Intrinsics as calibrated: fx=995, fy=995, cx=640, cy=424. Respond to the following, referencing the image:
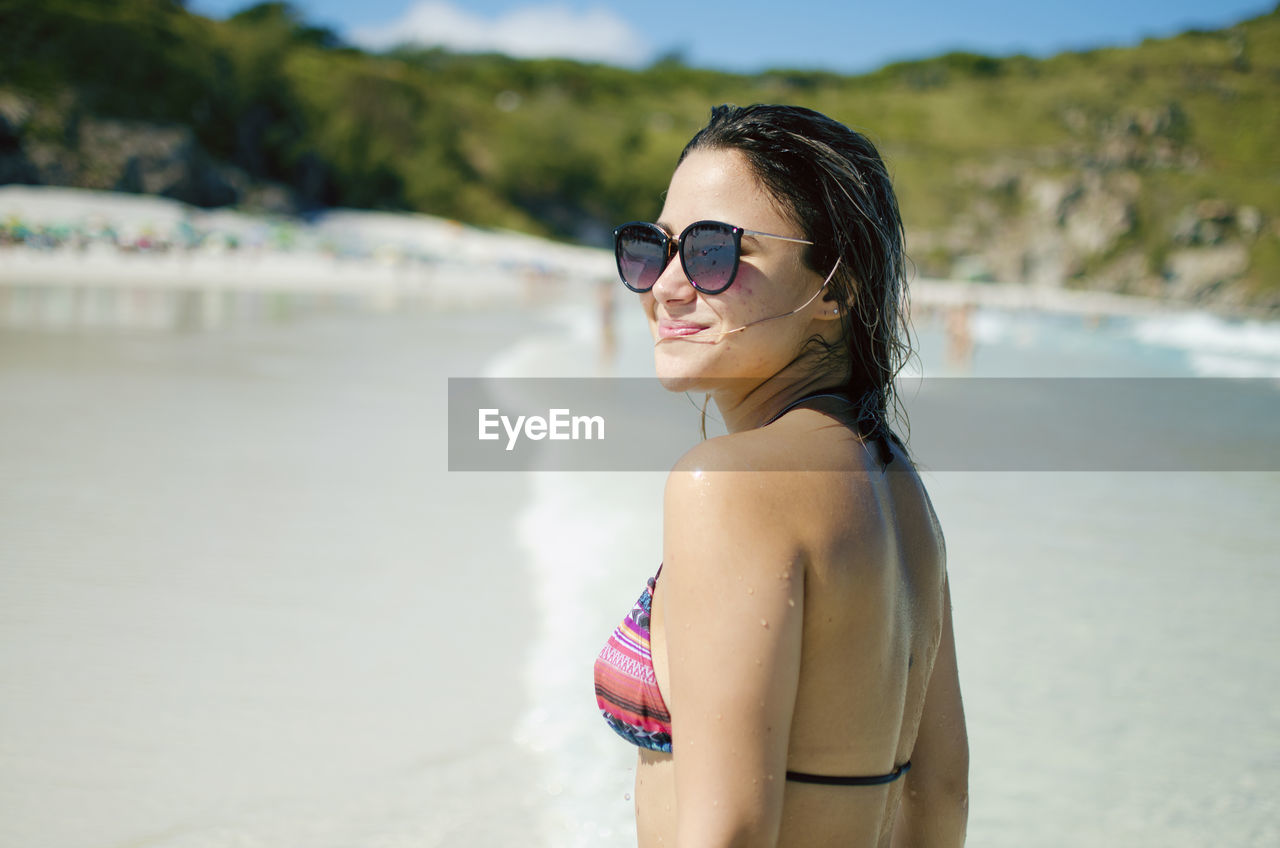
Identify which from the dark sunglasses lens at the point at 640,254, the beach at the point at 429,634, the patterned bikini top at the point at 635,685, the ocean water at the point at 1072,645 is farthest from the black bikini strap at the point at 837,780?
the beach at the point at 429,634

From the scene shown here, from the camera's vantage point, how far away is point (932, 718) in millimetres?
1305

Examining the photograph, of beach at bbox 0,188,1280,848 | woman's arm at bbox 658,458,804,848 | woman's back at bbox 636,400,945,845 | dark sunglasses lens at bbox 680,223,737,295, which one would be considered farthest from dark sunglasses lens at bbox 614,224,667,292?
beach at bbox 0,188,1280,848

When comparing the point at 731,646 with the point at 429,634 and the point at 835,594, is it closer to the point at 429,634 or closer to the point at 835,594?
the point at 835,594

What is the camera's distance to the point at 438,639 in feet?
12.7

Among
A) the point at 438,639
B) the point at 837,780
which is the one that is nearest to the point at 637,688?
the point at 837,780

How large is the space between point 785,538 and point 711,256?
14.2 inches

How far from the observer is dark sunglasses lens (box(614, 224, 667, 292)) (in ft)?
4.02

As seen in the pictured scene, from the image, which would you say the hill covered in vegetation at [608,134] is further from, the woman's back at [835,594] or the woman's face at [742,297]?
the woman's back at [835,594]

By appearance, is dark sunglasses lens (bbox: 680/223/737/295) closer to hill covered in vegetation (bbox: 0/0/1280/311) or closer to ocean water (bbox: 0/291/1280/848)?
ocean water (bbox: 0/291/1280/848)

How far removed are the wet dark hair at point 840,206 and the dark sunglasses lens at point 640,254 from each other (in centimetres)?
13

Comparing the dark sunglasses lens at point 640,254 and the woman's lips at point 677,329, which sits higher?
the dark sunglasses lens at point 640,254

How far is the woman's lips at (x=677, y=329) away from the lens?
1139 millimetres

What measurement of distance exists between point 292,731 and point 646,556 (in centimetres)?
214

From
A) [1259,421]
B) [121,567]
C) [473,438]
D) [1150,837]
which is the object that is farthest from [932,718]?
[1259,421]
